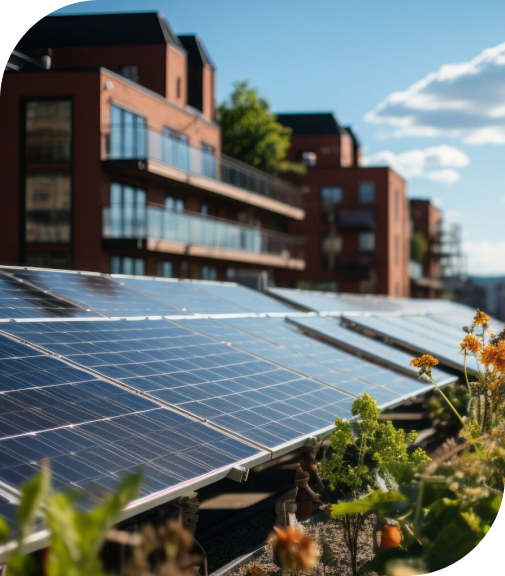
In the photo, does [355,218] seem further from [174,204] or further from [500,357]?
[500,357]

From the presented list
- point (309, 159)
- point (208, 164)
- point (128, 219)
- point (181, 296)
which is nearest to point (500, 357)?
point (181, 296)

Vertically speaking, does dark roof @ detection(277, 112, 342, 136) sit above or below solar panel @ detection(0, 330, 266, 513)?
above

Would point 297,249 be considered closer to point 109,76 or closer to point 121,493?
point 109,76

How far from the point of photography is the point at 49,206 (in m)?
36.9

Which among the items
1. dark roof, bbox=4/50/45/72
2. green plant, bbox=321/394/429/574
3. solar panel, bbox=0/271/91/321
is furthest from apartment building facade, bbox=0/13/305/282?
green plant, bbox=321/394/429/574

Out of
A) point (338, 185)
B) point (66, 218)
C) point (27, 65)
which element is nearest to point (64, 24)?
point (27, 65)

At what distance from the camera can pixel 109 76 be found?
1442 inches

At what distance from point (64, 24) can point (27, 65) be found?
7.51m

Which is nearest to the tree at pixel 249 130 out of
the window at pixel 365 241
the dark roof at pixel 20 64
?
the window at pixel 365 241

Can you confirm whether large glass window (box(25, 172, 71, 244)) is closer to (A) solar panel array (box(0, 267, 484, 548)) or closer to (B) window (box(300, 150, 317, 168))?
(A) solar panel array (box(0, 267, 484, 548))

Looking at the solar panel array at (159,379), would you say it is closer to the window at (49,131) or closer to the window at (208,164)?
the window at (49,131)

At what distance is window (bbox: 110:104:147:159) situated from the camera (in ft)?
122

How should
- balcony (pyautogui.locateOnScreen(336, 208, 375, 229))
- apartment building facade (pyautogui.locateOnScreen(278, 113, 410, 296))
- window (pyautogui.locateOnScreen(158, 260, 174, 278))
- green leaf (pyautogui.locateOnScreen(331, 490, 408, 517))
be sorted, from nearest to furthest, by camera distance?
1. green leaf (pyautogui.locateOnScreen(331, 490, 408, 517))
2. window (pyautogui.locateOnScreen(158, 260, 174, 278))
3. balcony (pyautogui.locateOnScreen(336, 208, 375, 229))
4. apartment building facade (pyautogui.locateOnScreen(278, 113, 410, 296))

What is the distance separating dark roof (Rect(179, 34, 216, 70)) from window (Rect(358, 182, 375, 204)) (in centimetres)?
2411
